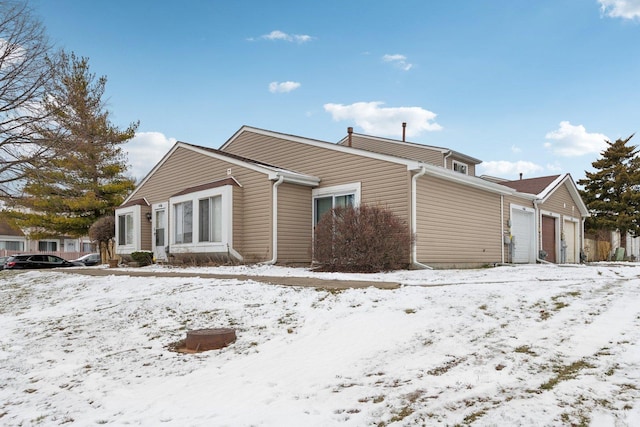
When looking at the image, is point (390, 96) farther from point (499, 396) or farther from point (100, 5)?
point (499, 396)

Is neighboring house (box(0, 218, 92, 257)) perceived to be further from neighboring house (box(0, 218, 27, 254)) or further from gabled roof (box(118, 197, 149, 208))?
gabled roof (box(118, 197, 149, 208))

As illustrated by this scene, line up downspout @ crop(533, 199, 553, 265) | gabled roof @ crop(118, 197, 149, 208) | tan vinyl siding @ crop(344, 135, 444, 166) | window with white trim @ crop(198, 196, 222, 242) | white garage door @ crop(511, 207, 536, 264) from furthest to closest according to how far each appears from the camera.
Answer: gabled roof @ crop(118, 197, 149, 208) < tan vinyl siding @ crop(344, 135, 444, 166) < downspout @ crop(533, 199, 553, 265) < white garage door @ crop(511, 207, 536, 264) < window with white trim @ crop(198, 196, 222, 242)

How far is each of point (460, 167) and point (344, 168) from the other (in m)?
7.91

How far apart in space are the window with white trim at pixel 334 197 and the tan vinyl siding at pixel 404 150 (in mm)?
4650

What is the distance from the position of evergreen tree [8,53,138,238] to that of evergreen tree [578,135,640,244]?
2777 cm

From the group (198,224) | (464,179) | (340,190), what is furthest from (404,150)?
(198,224)

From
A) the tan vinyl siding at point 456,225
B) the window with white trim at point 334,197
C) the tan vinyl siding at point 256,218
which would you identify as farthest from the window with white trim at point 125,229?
the tan vinyl siding at point 456,225

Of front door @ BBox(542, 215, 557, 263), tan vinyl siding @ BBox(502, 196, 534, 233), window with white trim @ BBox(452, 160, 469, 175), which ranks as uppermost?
window with white trim @ BBox(452, 160, 469, 175)

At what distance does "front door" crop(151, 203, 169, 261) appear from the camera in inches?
726

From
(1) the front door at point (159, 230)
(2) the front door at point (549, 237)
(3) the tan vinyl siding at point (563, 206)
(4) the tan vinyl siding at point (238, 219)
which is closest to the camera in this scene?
(4) the tan vinyl siding at point (238, 219)

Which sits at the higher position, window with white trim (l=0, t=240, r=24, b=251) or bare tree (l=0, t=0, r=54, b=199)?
bare tree (l=0, t=0, r=54, b=199)

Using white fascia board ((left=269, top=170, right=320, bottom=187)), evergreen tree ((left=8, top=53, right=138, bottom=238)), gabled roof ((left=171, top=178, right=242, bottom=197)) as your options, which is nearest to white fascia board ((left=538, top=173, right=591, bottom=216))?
white fascia board ((left=269, top=170, right=320, bottom=187))

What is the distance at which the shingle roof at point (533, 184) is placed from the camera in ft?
67.4

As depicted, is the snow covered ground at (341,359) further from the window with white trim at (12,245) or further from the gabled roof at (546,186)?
the window with white trim at (12,245)
